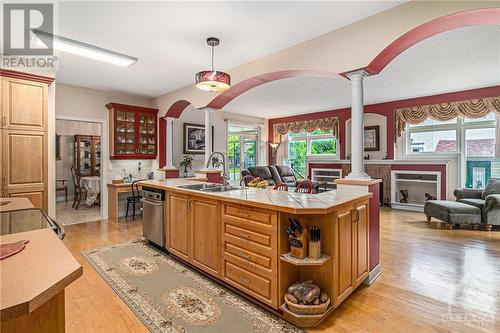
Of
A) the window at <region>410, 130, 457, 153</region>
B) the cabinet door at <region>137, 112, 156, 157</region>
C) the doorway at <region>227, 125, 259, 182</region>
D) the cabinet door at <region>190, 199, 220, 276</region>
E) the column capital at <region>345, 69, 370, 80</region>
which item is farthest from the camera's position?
the doorway at <region>227, 125, 259, 182</region>

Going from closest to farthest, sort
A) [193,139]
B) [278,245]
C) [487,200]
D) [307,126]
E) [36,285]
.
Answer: [36,285]
[278,245]
[487,200]
[193,139]
[307,126]

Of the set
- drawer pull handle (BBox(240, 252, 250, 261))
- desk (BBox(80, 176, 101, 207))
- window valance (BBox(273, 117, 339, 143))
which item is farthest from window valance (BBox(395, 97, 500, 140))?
desk (BBox(80, 176, 101, 207))

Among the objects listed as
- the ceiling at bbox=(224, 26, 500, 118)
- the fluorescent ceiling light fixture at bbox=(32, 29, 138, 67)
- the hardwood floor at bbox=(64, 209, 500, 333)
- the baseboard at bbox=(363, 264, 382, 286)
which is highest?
the ceiling at bbox=(224, 26, 500, 118)

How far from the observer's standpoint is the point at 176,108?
5.46m

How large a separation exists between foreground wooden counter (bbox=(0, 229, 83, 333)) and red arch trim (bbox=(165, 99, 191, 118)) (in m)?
4.34

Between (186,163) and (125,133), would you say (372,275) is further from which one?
(125,133)

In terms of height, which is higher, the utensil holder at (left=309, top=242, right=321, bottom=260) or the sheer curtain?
the sheer curtain

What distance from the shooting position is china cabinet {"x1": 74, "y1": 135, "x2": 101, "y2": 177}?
746 cm

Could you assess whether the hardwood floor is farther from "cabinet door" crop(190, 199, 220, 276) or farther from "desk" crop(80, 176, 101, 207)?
"desk" crop(80, 176, 101, 207)

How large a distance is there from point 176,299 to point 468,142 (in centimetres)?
668

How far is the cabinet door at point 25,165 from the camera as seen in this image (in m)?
3.36

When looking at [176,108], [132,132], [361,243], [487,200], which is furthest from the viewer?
[132,132]

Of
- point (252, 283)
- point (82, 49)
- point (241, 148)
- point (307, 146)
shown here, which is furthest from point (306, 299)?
point (241, 148)

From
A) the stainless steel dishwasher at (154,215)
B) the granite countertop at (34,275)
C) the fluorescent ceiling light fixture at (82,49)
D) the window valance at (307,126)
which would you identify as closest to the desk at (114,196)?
the stainless steel dishwasher at (154,215)
